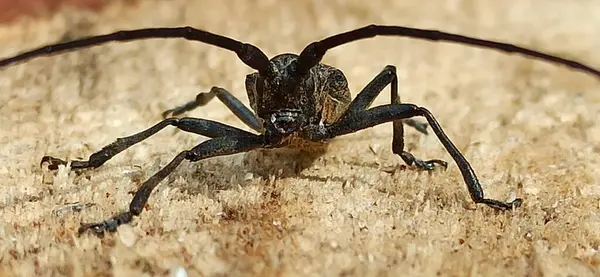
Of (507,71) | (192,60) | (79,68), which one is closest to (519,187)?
(507,71)

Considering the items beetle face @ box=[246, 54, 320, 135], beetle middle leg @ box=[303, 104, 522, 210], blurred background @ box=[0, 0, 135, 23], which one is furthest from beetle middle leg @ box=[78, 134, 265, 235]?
blurred background @ box=[0, 0, 135, 23]

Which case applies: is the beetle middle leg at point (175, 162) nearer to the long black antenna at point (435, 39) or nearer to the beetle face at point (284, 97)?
the beetle face at point (284, 97)

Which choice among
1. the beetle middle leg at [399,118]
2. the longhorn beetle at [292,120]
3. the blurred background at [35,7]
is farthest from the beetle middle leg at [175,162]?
the blurred background at [35,7]

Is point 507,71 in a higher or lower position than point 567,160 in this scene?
higher

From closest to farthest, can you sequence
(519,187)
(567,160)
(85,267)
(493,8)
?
(85,267) → (519,187) → (567,160) → (493,8)

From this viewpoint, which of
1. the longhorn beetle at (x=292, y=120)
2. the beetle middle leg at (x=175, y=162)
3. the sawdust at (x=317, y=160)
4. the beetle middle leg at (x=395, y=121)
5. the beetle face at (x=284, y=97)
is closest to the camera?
the sawdust at (x=317, y=160)

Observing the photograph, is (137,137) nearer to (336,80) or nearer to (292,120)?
(292,120)

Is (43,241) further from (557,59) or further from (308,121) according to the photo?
(557,59)

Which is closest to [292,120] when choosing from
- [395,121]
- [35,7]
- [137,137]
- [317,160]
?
[317,160]

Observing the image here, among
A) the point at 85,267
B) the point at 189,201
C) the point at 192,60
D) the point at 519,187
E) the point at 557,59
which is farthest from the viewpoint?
the point at 192,60
